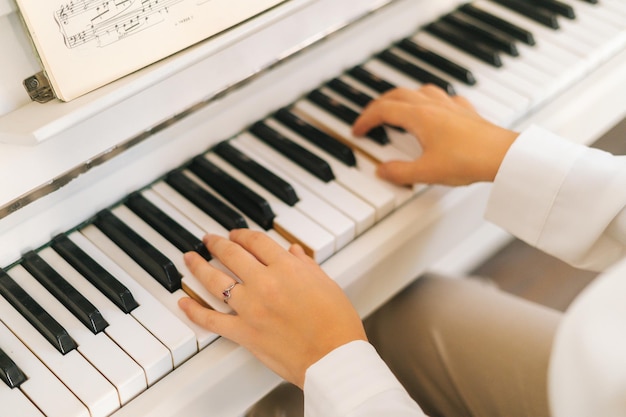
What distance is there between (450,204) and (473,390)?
0.97 ft

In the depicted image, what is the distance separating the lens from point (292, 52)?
3.86ft

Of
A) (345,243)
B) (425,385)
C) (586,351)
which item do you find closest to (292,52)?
(345,243)

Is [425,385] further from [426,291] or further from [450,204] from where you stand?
[450,204]

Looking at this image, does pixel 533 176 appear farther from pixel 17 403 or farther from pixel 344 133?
pixel 17 403

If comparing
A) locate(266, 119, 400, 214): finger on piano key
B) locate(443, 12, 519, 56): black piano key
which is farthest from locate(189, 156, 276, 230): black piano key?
locate(443, 12, 519, 56): black piano key

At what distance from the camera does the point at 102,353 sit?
868 millimetres

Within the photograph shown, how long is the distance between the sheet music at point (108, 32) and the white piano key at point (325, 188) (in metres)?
0.25

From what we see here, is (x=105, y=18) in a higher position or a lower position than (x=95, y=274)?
higher

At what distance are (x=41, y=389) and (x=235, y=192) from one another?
1.31 ft

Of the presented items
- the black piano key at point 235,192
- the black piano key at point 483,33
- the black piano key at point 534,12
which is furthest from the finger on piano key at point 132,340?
the black piano key at point 534,12

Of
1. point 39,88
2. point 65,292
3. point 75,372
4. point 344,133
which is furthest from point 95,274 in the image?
point 344,133

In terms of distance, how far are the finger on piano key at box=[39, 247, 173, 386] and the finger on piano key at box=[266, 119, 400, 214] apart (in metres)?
0.39

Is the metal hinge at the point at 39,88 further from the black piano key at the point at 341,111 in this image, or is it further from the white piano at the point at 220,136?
the black piano key at the point at 341,111

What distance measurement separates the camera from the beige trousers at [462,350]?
3.55ft
